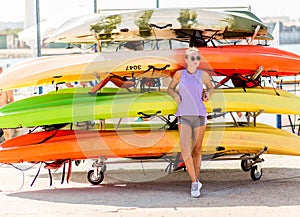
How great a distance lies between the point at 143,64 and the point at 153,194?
1.53m

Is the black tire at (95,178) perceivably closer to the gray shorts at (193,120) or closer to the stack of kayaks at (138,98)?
the stack of kayaks at (138,98)

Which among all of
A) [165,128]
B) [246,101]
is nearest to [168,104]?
[165,128]

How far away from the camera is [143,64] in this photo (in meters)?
6.67

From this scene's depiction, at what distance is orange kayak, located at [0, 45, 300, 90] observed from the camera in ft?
22.0

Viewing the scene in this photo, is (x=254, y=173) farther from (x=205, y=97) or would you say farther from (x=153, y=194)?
(x=153, y=194)

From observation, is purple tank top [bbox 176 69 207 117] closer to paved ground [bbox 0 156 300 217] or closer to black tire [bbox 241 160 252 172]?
paved ground [bbox 0 156 300 217]

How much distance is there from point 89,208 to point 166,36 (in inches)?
125

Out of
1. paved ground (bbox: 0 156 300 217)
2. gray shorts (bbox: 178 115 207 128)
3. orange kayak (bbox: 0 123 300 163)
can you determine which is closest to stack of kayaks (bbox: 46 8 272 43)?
orange kayak (bbox: 0 123 300 163)

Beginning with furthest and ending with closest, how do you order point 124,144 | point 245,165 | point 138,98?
point 245,165 → point 138,98 → point 124,144

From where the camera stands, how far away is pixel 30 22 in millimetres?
10984

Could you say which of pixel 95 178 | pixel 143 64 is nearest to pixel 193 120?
pixel 143 64

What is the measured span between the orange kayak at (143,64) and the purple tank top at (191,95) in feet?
1.76

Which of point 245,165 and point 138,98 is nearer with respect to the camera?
point 138,98

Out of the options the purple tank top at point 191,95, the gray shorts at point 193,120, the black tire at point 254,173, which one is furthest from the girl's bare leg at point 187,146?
the black tire at point 254,173
